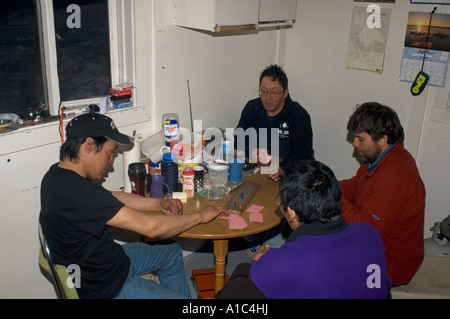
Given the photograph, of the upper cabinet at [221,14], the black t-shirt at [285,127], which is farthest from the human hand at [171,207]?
the upper cabinet at [221,14]

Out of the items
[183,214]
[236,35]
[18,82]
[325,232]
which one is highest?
[236,35]

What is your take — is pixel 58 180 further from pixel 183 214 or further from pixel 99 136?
pixel 183 214

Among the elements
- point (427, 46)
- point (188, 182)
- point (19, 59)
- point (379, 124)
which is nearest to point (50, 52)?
point (19, 59)

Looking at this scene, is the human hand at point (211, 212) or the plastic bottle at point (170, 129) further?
the plastic bottle at point (170, 129)

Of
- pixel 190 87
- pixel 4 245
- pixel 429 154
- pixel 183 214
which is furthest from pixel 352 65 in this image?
pixel 4 245

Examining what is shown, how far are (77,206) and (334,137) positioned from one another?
107 inches

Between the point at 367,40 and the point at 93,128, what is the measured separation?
98.9 inches

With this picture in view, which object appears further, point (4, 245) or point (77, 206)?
point (4, 245)

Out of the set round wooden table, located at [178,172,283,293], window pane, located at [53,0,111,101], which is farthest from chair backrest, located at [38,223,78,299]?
window pane, located at [53,0,111,101]

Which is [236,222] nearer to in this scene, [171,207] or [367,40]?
[171,207]

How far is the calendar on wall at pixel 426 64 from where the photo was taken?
3.22 metres

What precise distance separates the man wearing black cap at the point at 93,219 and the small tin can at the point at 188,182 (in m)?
Result: 0.27

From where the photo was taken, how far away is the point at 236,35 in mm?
3719

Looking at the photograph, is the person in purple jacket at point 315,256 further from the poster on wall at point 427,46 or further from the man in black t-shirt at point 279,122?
the poster on wall at point 427,46
